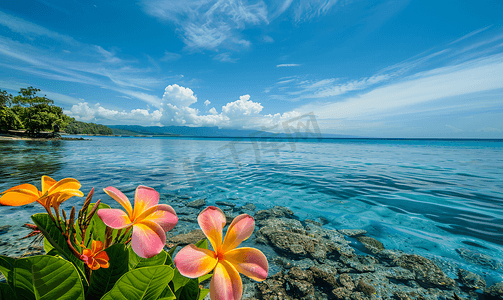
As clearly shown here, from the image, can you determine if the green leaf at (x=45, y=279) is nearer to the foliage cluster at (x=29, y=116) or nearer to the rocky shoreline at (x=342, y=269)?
the rocky shoreline at (x=342, y=269)

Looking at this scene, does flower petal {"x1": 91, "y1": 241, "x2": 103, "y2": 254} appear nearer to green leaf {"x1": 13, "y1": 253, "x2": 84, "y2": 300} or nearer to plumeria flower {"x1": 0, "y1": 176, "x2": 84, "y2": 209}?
green leaf {"x1": 13, "y1": 253, "x2": 84, "y2": 300}

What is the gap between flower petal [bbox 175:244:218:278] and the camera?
2.10 feet

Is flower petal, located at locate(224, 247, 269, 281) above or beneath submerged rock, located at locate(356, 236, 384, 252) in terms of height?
above

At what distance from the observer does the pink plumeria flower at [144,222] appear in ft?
2.24

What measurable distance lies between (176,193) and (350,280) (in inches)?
266

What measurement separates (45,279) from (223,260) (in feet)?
2.07

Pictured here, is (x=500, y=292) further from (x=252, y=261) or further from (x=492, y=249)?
(x=252, y=261)

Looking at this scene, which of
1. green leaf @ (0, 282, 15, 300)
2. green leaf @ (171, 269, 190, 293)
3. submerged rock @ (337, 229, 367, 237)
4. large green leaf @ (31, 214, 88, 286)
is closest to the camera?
green leaf @ (0, 282, 15, 300)

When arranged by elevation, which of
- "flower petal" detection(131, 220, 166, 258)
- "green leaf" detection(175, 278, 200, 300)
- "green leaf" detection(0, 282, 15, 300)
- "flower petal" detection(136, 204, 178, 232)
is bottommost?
"green leaf" detection(175, 278, 200, 300)

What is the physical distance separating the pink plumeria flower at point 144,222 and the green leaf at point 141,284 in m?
0.08

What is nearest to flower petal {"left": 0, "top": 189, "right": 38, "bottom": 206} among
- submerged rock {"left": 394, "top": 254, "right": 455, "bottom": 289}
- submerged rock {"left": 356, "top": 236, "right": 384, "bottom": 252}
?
submerged rock {"left": 394, "top": 254, "right": 455, "bottom": 289}

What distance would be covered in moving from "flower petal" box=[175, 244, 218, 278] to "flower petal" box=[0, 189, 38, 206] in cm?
61

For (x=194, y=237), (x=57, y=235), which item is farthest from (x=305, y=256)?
(x=57, y=235)

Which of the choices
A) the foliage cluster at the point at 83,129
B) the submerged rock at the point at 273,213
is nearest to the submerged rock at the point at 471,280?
the submerged rock at the point at 273,213
